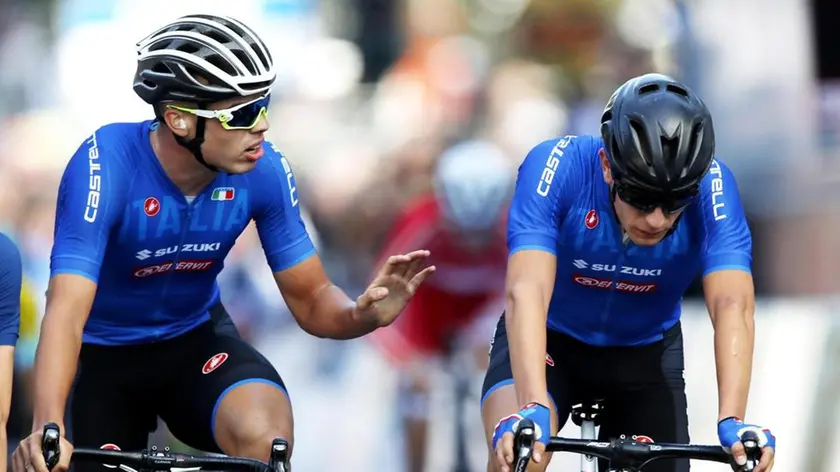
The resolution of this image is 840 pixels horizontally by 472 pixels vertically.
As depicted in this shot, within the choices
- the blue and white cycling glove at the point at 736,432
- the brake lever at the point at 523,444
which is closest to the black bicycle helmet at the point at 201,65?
the brake lever at the point at 523,444

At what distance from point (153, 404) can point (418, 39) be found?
681cm

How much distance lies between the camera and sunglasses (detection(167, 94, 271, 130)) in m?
6.62

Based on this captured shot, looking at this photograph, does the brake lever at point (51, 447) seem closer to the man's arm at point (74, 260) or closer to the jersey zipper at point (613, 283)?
the man's arm at point (74, 260)

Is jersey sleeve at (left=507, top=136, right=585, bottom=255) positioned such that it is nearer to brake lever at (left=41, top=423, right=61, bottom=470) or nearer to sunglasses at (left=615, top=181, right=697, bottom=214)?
sunglasses at (left=615, top=181, right=697, bottom=214)

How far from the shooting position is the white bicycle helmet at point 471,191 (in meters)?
11.5

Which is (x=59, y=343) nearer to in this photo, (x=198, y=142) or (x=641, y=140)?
(x=198, y=142)

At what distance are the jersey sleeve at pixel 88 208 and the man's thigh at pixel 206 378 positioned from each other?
2.01ft

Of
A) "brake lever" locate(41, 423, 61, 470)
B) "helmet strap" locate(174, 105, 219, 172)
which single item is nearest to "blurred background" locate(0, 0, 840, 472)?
Result: "helmet strap" locate(174, 105, 219, 172)

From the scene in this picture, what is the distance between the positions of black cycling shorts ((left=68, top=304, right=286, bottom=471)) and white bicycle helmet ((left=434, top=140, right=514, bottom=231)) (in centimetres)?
451

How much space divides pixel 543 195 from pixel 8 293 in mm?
1923

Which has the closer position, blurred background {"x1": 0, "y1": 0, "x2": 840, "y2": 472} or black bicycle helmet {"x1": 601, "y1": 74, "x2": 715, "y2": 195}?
black bicycle helmet {"x1": 601, "y1": 74, "x2": 715, "y2": 195}

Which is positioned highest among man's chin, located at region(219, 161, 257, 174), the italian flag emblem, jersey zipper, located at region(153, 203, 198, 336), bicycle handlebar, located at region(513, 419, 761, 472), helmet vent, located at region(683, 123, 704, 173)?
helmet vent, located at region(683, 123, 704, 173)

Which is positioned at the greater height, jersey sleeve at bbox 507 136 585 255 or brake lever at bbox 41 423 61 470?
jersey sleeve at bbox 507 136 585 255

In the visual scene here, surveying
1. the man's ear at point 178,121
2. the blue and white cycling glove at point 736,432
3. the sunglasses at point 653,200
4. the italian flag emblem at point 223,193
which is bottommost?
the blue and white cycling glove at point 736,432
